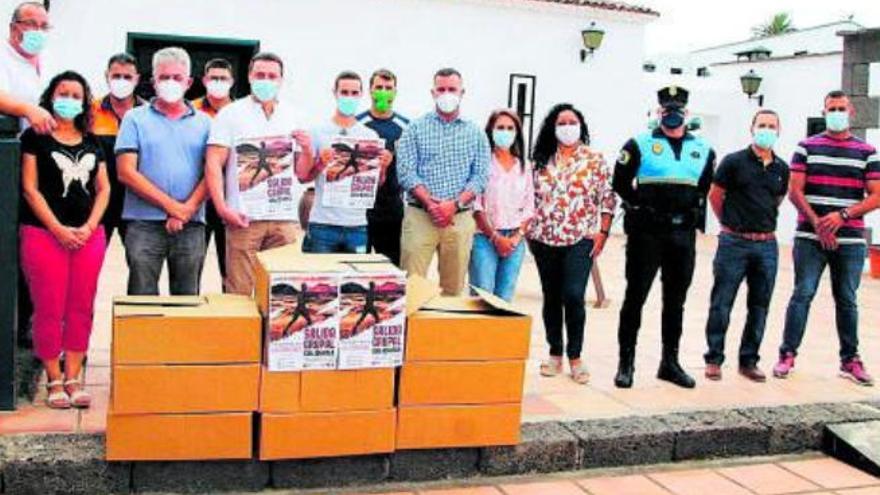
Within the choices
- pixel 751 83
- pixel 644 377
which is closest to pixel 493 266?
pixel 644 377

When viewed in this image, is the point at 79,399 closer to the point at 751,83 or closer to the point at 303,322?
the point at 303,322

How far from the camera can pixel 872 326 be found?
839cm

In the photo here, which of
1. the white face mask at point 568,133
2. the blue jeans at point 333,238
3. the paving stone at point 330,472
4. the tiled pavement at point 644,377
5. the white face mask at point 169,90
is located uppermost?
the white face mask at point 169,90

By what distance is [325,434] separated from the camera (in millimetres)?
3979

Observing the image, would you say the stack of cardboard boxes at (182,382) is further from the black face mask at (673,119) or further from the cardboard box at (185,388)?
the black face mask at (673,119)

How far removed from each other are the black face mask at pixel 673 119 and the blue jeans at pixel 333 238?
1.78 m

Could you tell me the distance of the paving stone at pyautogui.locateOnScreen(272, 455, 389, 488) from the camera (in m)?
4.03

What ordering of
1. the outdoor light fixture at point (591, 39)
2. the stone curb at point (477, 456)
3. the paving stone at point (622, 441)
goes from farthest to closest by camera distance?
the outdoor light fixture at point (591, 39) → the paving stone at point (622, 441) → the stone curb at point (477, 456)

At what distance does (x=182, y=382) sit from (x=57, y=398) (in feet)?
3.29

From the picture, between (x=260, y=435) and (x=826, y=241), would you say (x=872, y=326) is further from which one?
(x=260, y=435)

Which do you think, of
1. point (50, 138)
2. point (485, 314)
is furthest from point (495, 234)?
point (50, 138)

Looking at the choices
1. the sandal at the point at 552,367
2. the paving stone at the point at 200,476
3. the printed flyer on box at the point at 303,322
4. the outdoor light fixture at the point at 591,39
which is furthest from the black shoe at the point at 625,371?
the outdoor light fixture at the point at 591,39

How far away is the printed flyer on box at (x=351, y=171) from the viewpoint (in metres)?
5.23

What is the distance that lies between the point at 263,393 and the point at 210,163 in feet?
4.38
